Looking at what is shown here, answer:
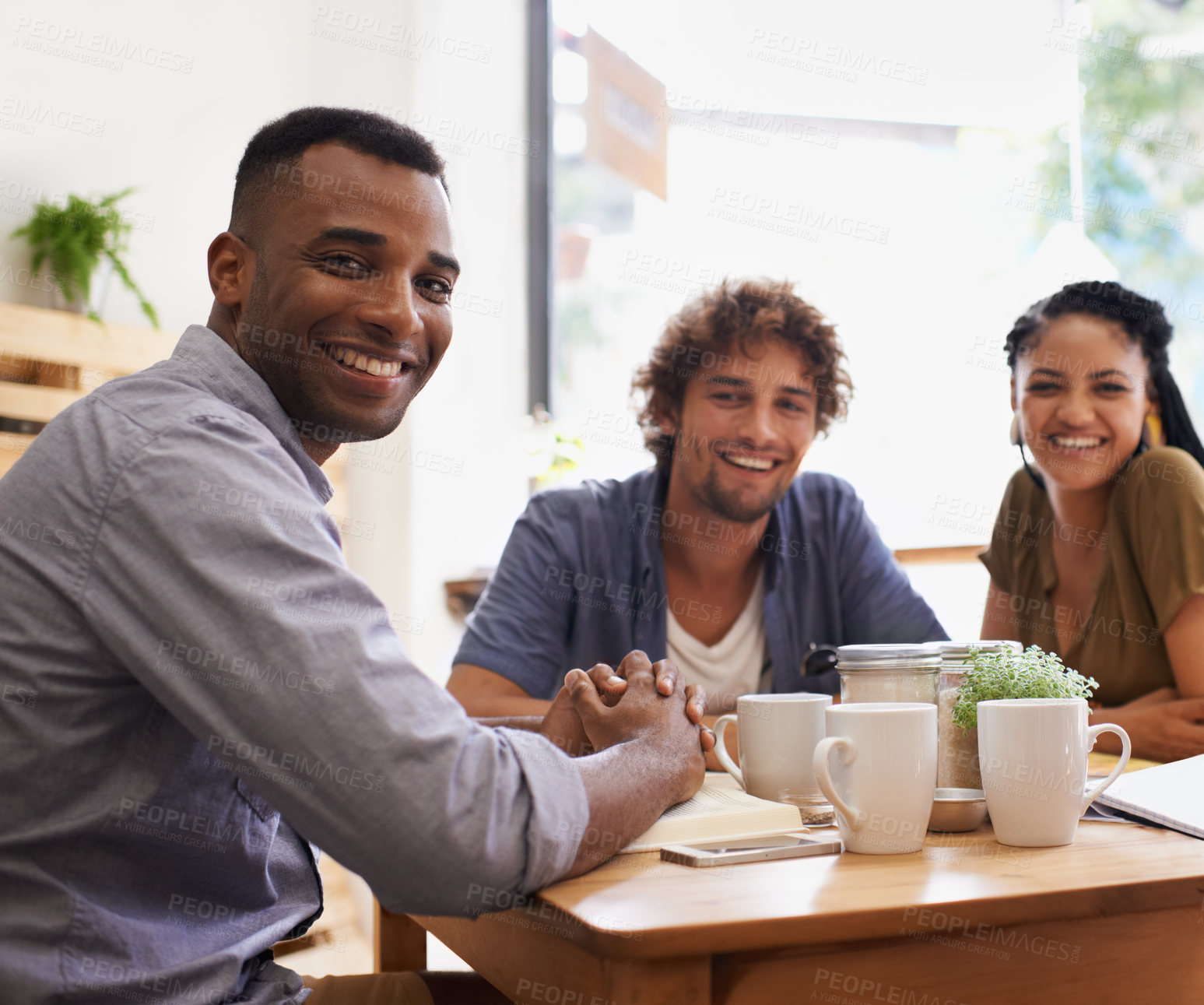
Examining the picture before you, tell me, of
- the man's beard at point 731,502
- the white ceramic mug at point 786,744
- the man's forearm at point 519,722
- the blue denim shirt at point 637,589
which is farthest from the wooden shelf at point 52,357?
the white ceramic mug at point 786,744

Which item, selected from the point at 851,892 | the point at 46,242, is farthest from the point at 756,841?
the point at 46,242

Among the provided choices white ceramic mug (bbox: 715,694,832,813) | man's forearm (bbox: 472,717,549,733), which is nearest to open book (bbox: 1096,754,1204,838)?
white ceramic mug (bbox: 715,694,832,813)

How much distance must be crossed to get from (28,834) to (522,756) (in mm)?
400

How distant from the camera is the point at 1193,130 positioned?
2816 mm

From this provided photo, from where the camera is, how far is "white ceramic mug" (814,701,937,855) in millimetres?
914

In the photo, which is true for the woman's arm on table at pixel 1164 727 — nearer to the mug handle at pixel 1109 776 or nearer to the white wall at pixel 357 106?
the mug handle at pixel 1109 776

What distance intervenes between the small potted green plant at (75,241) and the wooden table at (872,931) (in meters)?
2.36

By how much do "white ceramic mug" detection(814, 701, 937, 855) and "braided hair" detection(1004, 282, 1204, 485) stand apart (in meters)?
1.17

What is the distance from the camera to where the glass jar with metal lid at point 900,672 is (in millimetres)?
1094

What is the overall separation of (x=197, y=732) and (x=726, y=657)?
1.22 meters

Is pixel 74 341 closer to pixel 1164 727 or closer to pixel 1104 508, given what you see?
pixel 1104 508

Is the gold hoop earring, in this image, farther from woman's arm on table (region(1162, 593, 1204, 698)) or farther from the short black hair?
the short black hair

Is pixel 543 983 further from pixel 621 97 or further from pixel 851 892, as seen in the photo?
pixel 621 97

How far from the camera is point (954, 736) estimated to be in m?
1.08
